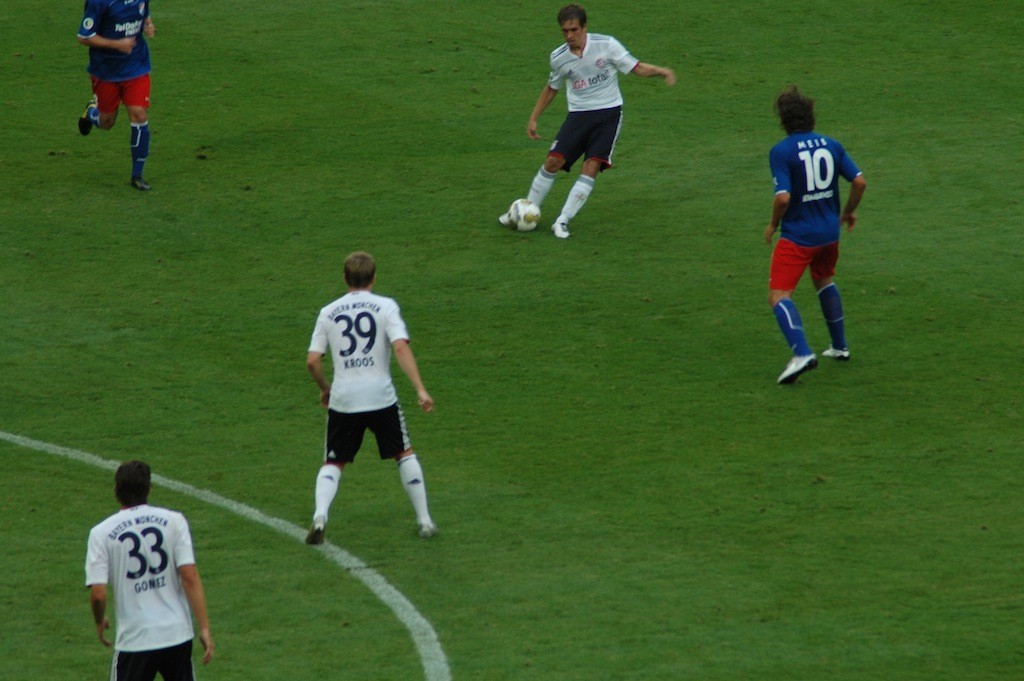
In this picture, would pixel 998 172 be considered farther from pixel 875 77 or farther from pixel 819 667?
pixel 819 667

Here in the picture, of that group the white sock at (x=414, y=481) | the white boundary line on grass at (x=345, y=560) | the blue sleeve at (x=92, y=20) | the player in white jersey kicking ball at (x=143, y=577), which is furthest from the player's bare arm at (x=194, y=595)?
the blue sleeve at (x=92, y=20)

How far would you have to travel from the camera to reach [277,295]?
13.3 meters

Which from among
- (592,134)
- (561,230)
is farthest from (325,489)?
(592,134)

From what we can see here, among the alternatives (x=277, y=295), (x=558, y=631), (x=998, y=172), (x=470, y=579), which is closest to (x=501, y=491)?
(x=470, y=579)

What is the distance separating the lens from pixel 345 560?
880cm

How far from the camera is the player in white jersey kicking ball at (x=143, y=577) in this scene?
6.41 meters

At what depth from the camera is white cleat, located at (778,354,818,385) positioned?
11.1m

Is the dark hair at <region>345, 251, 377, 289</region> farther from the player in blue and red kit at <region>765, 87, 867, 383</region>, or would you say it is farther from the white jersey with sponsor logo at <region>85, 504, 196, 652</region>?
the player in blue and red kit at <region>765, 87, 867, 383</region>

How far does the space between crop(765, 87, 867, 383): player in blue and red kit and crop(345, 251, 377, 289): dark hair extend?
349 cm

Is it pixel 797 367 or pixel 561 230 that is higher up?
pixel 797 367

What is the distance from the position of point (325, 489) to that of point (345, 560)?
0.44m

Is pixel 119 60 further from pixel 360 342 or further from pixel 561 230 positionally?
pixel 360 342

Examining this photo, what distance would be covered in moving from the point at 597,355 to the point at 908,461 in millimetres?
2915

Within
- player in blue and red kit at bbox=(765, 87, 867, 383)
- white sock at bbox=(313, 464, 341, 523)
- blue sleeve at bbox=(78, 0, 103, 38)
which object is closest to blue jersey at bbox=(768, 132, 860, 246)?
player in blue and red kit at bbox=(765, 87, 867, 383)
